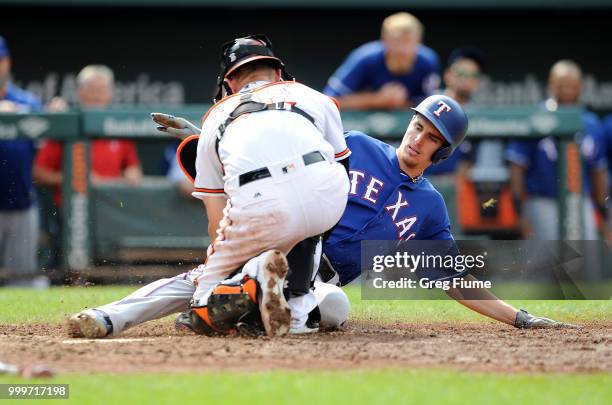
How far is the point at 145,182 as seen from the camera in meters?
9.56

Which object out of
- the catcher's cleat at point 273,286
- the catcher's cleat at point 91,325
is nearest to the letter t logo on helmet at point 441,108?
the catcher's cleat at point 273,286

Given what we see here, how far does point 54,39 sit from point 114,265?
14.2 ft

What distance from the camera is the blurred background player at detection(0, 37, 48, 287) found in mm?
8797

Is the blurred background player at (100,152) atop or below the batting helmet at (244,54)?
atop

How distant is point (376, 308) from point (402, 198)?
106 cm

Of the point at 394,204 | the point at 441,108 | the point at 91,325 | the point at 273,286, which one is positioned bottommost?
the point at 91,325

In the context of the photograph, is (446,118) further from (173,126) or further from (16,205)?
(16,205)

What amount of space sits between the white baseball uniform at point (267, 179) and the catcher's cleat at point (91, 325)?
1.37 ft

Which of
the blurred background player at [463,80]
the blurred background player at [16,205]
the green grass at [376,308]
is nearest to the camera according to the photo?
the green grass at [376,308]

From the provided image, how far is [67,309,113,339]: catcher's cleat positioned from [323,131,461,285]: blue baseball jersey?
126cm

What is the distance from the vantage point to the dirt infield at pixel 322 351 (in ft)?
13.3

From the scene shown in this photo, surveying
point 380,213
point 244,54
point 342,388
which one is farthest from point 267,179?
point 342,388

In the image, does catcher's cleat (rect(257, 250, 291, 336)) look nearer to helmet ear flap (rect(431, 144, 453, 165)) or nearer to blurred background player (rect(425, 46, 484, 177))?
helmet ear flap (rect(431, 144, 453, 165))

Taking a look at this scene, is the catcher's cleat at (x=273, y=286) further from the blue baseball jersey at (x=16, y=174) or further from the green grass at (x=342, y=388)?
the blue baseball jersey at (x=16, y=174)
